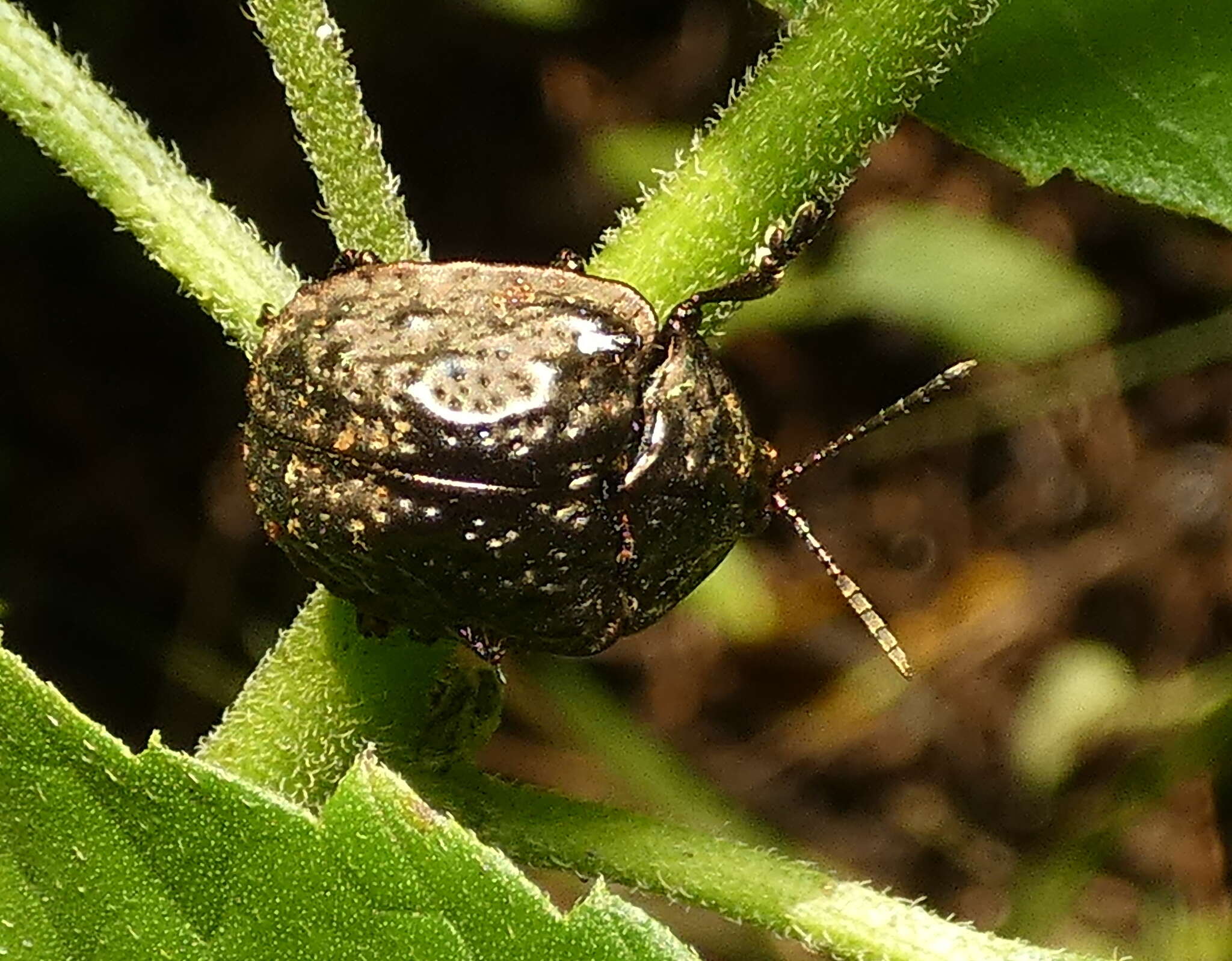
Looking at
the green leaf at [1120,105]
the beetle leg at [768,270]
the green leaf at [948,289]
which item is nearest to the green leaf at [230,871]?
the beetle leg at [768,270]

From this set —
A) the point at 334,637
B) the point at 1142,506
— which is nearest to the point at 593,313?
the point at 334,637

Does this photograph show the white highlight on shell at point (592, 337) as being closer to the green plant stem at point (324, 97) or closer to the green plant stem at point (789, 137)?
the green plant stem at point (789, 137)

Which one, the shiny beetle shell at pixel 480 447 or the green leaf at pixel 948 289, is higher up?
the green leaf at pixel 948 289

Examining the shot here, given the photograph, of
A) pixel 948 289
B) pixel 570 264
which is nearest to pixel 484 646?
pixel 570 264

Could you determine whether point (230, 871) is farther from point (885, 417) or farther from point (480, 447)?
point (885, 417)

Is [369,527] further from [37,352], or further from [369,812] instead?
[37,352]

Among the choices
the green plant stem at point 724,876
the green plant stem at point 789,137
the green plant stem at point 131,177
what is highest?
the green plant stem at point 789,137
